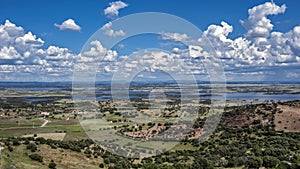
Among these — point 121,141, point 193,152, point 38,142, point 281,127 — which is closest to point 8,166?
point 38,142

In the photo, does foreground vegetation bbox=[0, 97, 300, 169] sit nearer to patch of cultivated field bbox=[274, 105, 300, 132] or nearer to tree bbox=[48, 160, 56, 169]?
tree bbox=[48, 160, 56, 169]

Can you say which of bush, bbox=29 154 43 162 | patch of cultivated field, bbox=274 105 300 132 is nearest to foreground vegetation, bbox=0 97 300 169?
bush, bbox=29 154 43 162

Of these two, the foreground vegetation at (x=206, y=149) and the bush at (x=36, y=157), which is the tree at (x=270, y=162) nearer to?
the foreground vegetation at (x=206, y=149)

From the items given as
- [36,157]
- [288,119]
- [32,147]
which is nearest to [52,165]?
[36,157]

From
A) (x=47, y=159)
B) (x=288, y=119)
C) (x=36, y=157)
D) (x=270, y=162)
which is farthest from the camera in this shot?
(x=288, y=119)

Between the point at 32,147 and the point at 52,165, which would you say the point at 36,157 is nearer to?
the point at 52,165

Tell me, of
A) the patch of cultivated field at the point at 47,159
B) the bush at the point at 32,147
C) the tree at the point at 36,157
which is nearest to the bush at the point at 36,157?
the tree at the point at 36,157

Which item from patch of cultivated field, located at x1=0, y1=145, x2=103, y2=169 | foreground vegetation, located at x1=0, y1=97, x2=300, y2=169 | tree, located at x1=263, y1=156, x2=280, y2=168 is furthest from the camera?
tree, located at x1=263, y1=156, x2=280, y2=168

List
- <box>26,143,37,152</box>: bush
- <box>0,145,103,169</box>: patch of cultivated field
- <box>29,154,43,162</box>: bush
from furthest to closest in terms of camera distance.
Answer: <box>26,143,37,152</box>: bush → <box>29,154,43,162</box>: bush → <box>0,145,103,169</box>: patch of cultivated field
